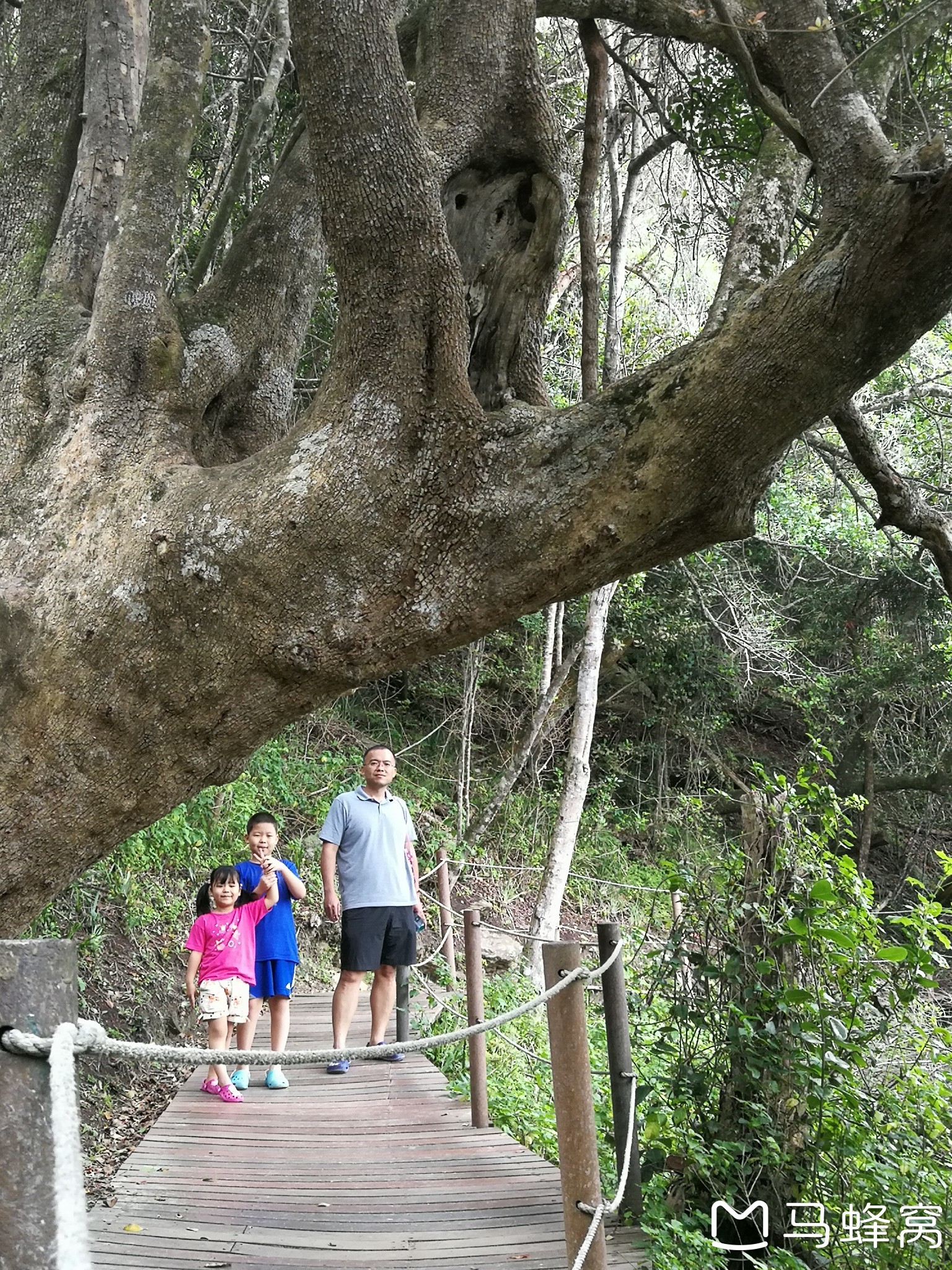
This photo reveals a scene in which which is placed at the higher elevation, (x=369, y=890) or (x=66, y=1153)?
(x=66, y=1153)

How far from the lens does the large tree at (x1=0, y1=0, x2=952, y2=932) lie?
2.94 metres

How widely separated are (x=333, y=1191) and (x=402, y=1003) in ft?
6.95

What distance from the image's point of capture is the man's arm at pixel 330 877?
523 centimetres

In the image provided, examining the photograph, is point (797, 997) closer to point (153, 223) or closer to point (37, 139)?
point (153, 223)

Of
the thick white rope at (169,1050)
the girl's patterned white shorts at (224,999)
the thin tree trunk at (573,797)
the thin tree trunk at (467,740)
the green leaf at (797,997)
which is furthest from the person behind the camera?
the thin tree trunk at (467,740)

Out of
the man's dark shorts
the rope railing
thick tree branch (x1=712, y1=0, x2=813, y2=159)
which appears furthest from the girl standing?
thick tree branch (x1=712, y1=0, x2=813, y2=159)

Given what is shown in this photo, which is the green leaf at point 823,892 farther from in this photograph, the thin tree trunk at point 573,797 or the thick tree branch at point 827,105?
the thin tree trunk at point 573,797

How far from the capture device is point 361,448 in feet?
10.6

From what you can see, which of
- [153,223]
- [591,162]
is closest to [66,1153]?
[153,223]

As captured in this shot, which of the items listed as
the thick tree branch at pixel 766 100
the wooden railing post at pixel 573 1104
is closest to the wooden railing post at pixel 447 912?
the wooden railing post at pixel 573 1104

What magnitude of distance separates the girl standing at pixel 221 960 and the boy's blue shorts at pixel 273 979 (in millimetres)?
226

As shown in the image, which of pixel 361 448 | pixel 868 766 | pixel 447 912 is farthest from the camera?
pixel 868 766

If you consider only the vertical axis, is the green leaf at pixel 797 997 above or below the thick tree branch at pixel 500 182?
below

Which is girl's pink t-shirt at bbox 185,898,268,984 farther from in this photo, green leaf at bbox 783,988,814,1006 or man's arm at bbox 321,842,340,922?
green leaf at bbox 783,988,814,1006
